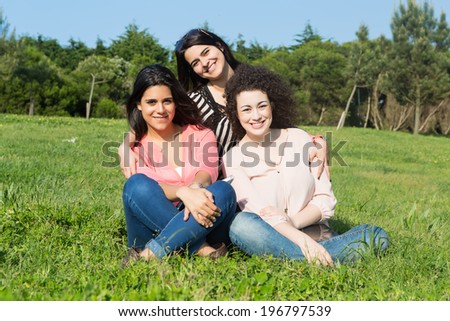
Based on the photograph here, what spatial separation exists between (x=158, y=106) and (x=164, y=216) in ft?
2.39

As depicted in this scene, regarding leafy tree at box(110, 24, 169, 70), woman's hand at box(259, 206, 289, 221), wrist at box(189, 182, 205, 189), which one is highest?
leafy tree at box(110, 24, 169, 70)

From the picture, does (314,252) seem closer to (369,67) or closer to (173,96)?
(173,96)

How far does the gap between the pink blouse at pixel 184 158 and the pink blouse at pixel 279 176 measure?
13cm

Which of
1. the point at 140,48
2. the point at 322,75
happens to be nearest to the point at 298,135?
the point at 322,75

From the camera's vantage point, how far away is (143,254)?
123 inches

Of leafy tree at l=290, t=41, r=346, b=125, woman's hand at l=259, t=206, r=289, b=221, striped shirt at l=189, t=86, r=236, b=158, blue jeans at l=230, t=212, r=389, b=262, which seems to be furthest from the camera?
leafy tree at l=290, t=41, r=346, b=125

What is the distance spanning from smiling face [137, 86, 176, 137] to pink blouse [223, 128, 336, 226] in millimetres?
456

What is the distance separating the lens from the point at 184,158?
11.7 feet

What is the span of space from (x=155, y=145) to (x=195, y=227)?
72 cm

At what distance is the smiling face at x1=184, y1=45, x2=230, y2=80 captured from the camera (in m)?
3.99

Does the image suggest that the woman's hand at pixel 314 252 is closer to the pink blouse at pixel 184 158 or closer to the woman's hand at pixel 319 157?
the woman's hand at pixel 319 157

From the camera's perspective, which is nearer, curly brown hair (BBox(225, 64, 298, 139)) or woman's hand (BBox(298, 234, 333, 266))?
woman's hand (BBox(298, 234, 333, 266))
